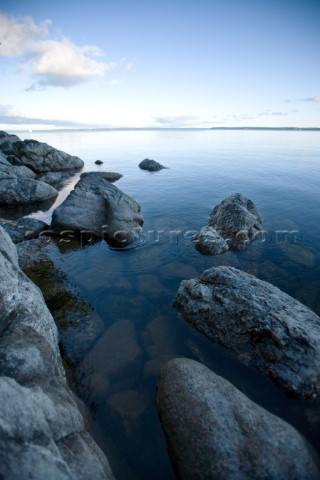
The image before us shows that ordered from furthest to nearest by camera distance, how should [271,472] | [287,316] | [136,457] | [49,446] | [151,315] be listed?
[151,315]
[287,316]
[136,457]
[271,472]
[49,446]

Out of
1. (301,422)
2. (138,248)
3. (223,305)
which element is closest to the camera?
(301,422)

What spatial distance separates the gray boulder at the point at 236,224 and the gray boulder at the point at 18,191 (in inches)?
664

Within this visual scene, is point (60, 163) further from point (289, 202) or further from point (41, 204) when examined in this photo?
point (289, 202)

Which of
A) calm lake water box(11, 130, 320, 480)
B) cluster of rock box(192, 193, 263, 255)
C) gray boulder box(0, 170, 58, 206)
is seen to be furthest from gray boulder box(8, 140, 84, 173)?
cluster of rock box(192, 193, 263, 255)

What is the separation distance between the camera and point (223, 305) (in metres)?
8.12

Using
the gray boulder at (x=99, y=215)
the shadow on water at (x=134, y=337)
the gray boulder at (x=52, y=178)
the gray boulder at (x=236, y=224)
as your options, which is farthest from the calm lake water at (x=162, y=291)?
the gray boulder at (x=52, y=178)

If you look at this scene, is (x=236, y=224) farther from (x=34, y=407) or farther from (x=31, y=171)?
(x=31, y=171)

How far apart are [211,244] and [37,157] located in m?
36.0

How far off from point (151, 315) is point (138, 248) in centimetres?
583

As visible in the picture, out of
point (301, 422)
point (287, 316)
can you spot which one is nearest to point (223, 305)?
point (287, 316)

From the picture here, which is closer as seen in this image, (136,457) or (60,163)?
(136,457)

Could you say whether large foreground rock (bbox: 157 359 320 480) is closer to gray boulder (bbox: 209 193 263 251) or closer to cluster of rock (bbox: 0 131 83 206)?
gray boulder (bbox: 209 193 263 251)

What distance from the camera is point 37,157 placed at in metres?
38.9

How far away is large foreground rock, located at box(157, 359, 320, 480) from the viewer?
14.8 ft
